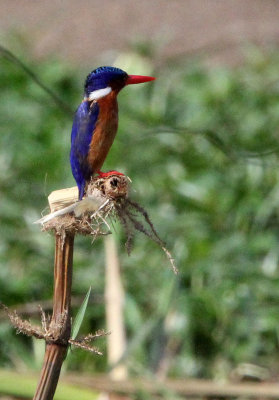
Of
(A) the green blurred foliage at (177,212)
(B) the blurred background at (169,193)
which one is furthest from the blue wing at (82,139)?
(A) the green blurred foliage at (177,212)

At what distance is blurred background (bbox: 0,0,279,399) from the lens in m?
2.51

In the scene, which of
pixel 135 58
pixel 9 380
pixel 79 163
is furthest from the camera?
pixel 135 58

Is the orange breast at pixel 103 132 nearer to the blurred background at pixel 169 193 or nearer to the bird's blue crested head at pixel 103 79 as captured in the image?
the bird's blue crested head at pixel 103 79

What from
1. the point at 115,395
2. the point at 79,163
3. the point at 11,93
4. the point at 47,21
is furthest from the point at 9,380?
the point at 47,21

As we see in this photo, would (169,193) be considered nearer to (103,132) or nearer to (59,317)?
(103,132)

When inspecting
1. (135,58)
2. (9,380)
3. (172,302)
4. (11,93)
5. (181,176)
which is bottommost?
(9,380)

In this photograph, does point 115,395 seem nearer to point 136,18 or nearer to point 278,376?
point 278,376

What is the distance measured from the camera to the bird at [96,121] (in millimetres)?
1265

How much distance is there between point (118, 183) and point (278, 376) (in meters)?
1.56

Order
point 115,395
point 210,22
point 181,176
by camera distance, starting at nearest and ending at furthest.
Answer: point 115,395
point 181,176
point 210,22

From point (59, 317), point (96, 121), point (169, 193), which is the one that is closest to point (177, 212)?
point (169, 193)

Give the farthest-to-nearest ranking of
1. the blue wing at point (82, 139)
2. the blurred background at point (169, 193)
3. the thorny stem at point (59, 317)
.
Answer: the blurred background at point (169, 193)
the blue wing at point (82, 139)
the thorny stem at point (59, 317)

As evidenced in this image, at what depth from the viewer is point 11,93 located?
4051 mm

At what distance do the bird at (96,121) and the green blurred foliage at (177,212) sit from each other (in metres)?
0.51
